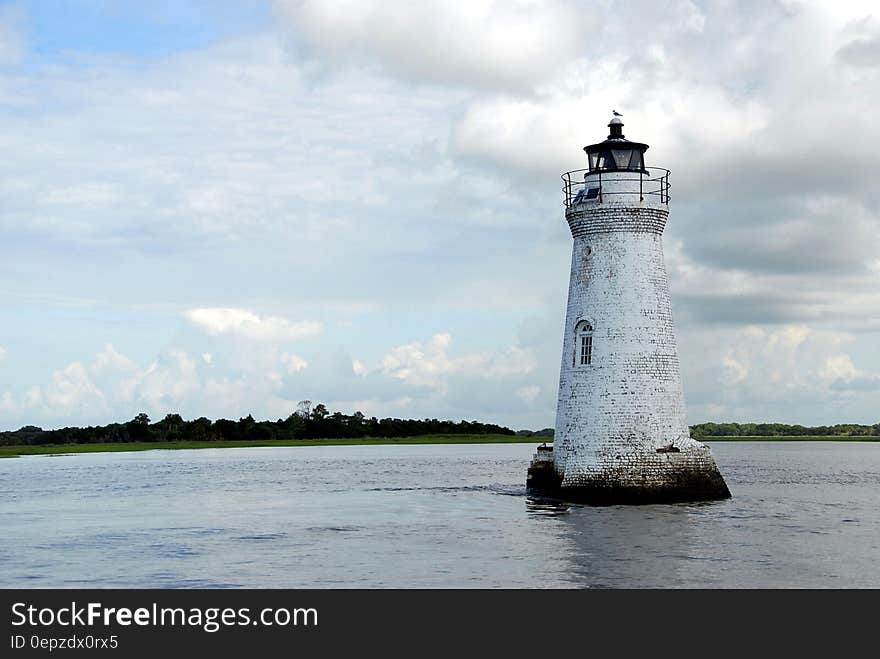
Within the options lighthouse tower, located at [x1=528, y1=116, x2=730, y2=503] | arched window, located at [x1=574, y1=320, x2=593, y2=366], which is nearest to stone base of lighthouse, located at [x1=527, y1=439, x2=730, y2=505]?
lighthouse tower, located at [x1=528, y1=116, x2=730, y2=503]

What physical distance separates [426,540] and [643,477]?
877cm

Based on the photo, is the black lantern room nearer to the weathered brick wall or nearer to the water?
the weathered brick wall

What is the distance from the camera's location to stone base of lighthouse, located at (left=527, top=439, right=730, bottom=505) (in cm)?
3422

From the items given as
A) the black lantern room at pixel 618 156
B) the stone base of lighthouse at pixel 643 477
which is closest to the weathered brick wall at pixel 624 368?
the stone base of lighthouse at pixel 643 477

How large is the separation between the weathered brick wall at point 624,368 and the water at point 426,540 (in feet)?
5.07

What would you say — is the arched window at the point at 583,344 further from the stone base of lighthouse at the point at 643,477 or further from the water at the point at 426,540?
the water at the point at 426,540

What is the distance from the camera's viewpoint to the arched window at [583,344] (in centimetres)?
3541

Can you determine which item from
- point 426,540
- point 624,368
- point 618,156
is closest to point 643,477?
point 624,368

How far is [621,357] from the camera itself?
34.7m

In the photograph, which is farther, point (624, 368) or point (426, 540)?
point (624, 368)

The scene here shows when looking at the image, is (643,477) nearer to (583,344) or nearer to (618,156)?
(583,344)

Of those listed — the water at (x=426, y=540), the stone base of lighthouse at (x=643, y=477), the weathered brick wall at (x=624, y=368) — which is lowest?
the water at (x=426, y=540)

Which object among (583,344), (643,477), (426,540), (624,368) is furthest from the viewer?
(583,344)
